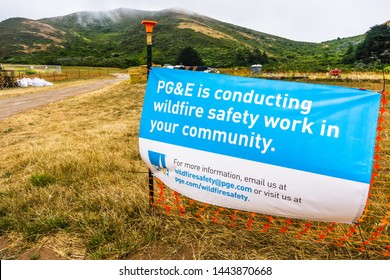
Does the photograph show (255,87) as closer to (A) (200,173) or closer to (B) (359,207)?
(A) (200,173)

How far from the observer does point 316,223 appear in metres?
3.39

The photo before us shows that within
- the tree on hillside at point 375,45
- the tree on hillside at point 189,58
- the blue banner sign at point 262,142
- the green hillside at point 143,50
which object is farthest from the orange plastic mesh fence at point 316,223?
the tree on hillside at point 189,58

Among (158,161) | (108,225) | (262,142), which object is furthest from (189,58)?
(262,142)

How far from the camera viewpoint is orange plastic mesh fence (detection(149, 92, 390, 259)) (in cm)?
295

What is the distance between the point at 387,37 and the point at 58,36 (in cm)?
12992

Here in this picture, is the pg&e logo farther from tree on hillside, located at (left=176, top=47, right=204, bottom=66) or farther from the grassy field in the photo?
tree on hillside, located at (left=176, top=47, right=204, bottom=66)

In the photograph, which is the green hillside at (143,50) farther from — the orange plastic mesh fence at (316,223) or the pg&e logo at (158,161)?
the pg&e logo at (158,161)

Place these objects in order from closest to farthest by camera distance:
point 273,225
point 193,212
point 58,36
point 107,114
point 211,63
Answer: point 273,225 → point 193,212 → point 107,114 → point 211,63 → point 58,36

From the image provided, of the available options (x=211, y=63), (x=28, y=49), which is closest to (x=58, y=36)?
(x=28, y=49)

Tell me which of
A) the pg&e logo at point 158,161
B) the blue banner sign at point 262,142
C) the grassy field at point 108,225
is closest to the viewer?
the blue banner sign at point 262,142

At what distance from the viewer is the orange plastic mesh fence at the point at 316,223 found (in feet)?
9.66

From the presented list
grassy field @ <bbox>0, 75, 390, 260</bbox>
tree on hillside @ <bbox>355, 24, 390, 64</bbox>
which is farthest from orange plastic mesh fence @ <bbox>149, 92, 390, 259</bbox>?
tree on hillside @ <bbox>355, 24, 390, 64</bbox>

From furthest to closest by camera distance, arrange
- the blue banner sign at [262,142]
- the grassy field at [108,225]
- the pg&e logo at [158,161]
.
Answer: the pg&e logo at [158,161] → the grassy field at [108,225] → the blue banner sign at [262,142]
